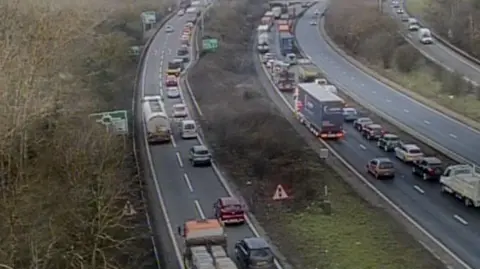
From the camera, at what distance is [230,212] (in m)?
28.4

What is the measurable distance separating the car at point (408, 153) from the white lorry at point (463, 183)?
10.6 ft

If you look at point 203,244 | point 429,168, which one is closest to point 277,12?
point 429,168

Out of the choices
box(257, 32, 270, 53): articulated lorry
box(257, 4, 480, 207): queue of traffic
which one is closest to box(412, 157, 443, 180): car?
box(257, 4, 480, 207): queue of traffic

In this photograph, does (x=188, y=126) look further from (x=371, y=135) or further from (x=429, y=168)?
(x=429, y=168)

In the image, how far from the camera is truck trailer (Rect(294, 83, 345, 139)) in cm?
4050

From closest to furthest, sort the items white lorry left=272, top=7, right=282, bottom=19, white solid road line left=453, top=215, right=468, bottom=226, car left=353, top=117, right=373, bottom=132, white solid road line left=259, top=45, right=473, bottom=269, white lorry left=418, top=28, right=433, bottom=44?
white solid road line left=259, top=45, right=473, bottom=269
white solid road line left=453, top=215, right=468, bottom=226
car left=353, top=117, right=373, bottom=132
white lorry left=418, top=28, right=433, bottom=44
white lorry left=272, top=7, right=282, bottom=19

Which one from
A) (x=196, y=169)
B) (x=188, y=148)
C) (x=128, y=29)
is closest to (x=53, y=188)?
(x=196, y=169)

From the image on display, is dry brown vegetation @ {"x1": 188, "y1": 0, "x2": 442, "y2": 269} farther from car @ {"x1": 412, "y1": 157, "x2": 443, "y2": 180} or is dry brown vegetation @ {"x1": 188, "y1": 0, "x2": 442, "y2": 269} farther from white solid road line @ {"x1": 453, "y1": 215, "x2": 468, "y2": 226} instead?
car @ {"x1": 412, "y1": 157, "x2": 443, "y2": 180}

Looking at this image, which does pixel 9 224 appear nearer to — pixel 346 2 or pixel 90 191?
pixel 90 191

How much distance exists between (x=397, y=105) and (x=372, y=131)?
9167 mm

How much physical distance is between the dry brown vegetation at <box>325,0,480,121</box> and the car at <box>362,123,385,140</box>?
20.6 feet

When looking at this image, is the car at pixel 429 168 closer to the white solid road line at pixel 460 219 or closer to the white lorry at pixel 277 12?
the white solid road line at pixel 460 219

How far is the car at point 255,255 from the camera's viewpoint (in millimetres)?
23656

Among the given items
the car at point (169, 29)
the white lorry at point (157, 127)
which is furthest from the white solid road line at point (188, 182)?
the car at point (169, 29)
